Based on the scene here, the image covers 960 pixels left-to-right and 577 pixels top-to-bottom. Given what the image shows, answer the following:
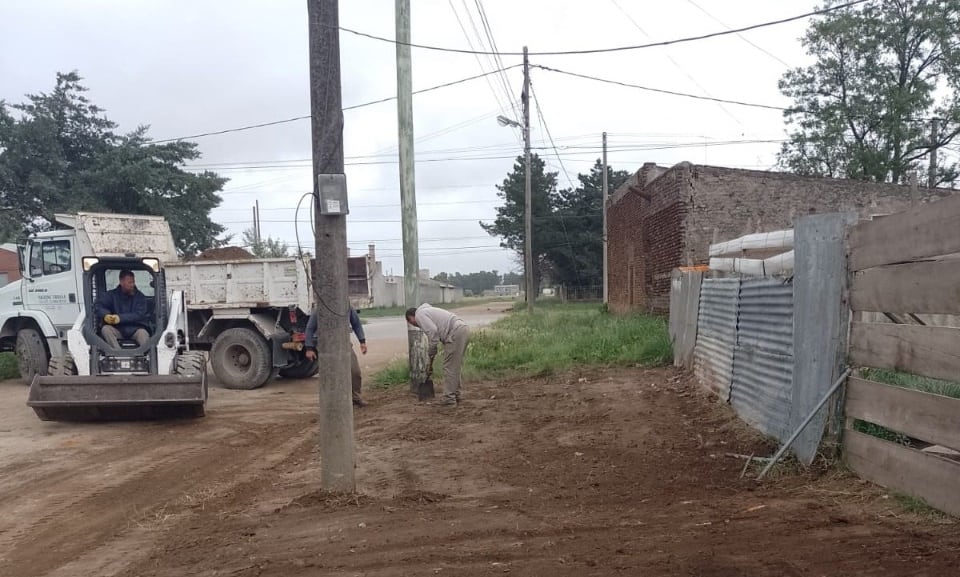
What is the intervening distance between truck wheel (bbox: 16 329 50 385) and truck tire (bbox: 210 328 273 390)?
9.18 feet

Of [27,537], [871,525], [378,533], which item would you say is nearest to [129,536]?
[27,537]

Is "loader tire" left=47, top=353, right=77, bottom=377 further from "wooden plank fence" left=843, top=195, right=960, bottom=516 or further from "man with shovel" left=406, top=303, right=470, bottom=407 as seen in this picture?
"wooden plank fence" left=843, top=195, right=960, bottom=516

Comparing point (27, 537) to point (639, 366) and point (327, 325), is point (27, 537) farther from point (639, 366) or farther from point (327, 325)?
point (639, 366)

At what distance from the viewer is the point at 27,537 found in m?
5.07

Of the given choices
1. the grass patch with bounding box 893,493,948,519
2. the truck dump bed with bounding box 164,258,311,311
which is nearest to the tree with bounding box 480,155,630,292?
the truck dump bed with bounding box 164,258,311,311

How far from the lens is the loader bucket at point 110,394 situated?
887 centimetres

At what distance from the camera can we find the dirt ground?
12.3 feet

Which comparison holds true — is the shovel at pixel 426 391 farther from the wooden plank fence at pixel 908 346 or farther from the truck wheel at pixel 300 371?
the wooden plank fence at pixel 908 346

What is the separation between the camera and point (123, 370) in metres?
9.91

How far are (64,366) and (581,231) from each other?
4435 centimetres

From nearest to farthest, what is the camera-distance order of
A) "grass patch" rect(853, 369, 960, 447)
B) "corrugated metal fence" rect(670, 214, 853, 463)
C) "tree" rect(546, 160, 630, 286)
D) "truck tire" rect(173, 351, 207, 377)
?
"grass patch" rect(853, 369, 960, 447), "corrugated metal fence" rect(670, 214, 853, 463), "truck tire" rect(173, 351, 207, 377), "tree" rect(546, 160, 630, 286)

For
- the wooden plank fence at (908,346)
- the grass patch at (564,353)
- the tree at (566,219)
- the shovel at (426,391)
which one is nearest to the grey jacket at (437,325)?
the shovel at (426,391)

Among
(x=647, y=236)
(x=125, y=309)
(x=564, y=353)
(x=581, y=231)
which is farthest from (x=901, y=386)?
(x=581, y=231)

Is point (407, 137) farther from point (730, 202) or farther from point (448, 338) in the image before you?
point (730, 202)
